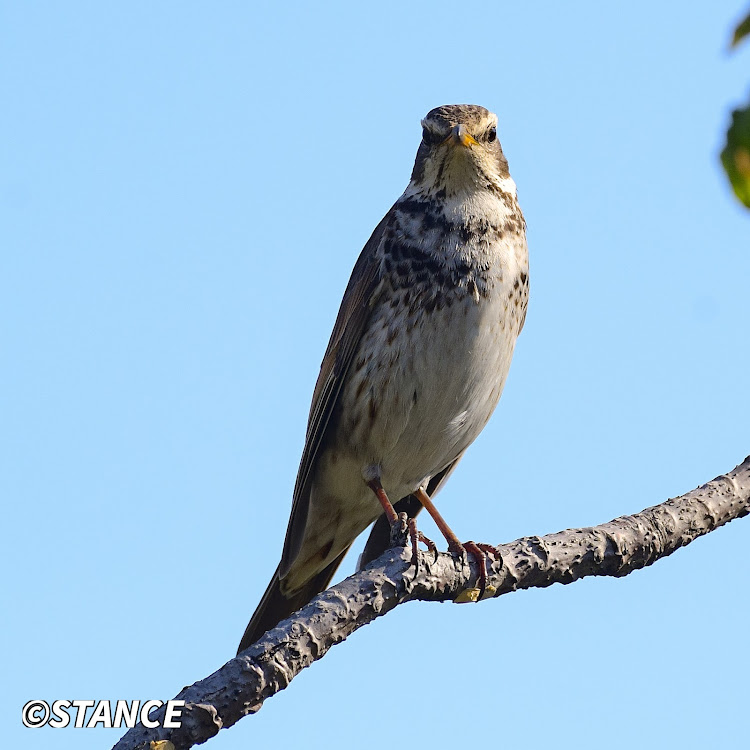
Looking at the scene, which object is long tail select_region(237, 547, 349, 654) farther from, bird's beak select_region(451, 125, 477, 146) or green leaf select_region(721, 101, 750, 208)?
green leaf select_region(721, 101, 750, 208)

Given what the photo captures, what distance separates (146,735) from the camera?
11.2 feet

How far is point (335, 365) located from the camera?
21.6 ft

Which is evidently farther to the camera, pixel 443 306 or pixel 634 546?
pixel 443 306

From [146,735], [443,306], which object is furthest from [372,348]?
[146,735]

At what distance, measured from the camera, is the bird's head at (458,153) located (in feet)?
21.2

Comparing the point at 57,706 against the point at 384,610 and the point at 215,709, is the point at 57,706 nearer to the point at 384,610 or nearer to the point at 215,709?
the point at 215,709

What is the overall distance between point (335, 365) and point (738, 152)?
5.18 m

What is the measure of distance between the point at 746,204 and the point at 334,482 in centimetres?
536

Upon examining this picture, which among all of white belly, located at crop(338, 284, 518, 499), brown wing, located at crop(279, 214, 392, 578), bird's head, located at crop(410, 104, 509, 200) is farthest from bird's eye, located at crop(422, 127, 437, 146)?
white belly, located at crop(338, 284, 518, 499)

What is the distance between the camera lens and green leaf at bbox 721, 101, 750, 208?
148 cm

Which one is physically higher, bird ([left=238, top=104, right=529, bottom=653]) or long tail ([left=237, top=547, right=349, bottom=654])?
bird ([left=238, top=104, right=529, bottom=653])

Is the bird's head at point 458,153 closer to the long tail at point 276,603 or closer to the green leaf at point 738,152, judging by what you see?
the long tail at point 276,603

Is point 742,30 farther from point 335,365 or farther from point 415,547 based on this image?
point 335,365

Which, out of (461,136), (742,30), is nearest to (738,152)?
(742,30)
